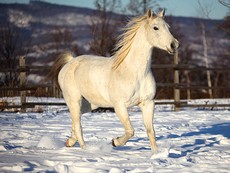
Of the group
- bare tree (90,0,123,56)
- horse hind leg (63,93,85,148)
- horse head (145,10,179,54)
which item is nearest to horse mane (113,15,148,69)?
horse head (145,10,179,54)

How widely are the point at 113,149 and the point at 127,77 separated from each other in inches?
42.8

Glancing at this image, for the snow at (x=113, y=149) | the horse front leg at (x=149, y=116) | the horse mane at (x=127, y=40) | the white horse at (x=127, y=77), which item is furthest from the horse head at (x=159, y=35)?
the snow at (x=113, y=149)

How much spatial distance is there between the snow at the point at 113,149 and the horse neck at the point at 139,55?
1134 millimetres

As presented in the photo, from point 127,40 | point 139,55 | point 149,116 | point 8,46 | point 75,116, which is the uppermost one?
point 127,40

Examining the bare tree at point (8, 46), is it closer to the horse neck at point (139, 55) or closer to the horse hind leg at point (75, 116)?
the horse hind leg at point (75, 116)

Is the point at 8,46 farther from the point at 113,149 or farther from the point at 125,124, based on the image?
the point at 125,124

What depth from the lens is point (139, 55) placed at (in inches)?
229

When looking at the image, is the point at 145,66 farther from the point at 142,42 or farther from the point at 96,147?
the point at 96,147

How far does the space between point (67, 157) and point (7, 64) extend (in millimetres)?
13764

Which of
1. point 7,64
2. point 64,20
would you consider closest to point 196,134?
point 7,64

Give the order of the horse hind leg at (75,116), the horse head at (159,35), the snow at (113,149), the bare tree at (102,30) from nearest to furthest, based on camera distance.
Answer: the snow at (113,149) < the horse head at (159,35) < the horse hind leg at (75,116) < the bare tree at (102,30)

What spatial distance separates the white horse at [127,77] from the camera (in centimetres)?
561

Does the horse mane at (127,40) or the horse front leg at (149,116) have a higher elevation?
the horse mane at (127,40)

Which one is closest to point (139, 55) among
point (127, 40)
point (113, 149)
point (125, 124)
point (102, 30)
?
point (127, 40)
